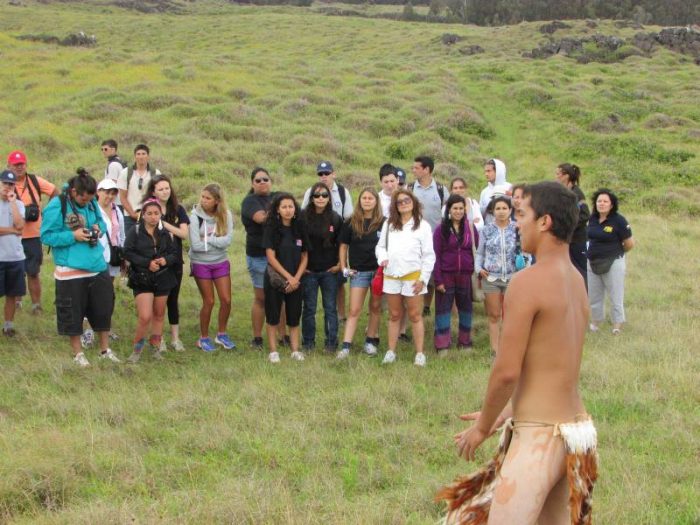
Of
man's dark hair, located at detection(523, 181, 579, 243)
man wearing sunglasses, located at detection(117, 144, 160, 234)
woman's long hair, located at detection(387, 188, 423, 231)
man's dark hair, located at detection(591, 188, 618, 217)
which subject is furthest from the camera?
man wearing sunglasses, located at detection(117, 144, 160, 234)

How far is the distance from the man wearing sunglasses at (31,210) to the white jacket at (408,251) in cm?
407

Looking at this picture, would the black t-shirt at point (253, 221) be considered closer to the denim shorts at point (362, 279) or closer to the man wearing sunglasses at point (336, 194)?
the man wearing sunglasses at point (336, 194)

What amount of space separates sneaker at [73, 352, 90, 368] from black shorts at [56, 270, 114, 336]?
0.23m

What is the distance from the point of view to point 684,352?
820 centimetres

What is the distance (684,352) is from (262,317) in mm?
4744

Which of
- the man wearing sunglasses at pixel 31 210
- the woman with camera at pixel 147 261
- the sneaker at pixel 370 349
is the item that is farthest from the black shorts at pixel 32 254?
the sneaker at pixel 370 349

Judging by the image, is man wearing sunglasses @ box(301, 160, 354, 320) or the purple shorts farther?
man wearing sunglasses @ box(301, 160, 354, 320)

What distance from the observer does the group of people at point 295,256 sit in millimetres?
8117

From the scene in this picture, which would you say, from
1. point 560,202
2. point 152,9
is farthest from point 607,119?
point 152,9

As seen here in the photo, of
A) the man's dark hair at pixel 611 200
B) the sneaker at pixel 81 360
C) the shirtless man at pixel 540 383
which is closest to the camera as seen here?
the shirtless man at pixel 540 383

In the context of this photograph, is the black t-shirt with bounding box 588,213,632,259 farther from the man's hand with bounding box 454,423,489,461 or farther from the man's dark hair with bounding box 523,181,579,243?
the man's hand with bounding box 454,423,489,461

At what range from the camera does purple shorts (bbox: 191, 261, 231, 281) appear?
28.6 ft

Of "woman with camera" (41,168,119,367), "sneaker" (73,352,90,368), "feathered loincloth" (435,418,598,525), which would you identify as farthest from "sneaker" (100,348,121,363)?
"feathered loincloth" (435,418,598,525)

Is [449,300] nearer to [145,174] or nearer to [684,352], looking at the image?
[684,352]
